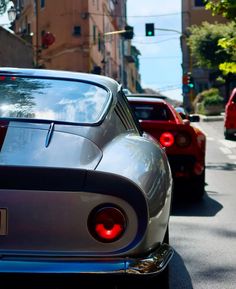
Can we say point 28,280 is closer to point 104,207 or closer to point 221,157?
point 104,207

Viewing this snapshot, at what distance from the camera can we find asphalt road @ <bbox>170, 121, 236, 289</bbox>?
4.71 meters

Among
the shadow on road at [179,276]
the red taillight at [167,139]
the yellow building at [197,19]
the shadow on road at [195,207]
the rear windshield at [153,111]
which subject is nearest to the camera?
the shadow on road at [179,276]

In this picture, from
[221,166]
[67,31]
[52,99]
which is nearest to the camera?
[52,99]

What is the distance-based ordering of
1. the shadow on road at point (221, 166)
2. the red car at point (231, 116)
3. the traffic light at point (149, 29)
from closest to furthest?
the shadow on road at point (221, 166) < the red car at point (231, 116) < the traffic light at point (149, 29)

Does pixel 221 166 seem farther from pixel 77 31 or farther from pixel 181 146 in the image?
pixel 77 31

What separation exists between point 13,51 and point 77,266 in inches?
1001

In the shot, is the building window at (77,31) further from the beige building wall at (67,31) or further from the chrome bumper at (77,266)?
the chrome bumper at (77,266)

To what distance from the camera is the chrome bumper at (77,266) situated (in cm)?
284

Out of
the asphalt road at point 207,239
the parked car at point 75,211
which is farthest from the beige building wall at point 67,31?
the parked car at point 75,211

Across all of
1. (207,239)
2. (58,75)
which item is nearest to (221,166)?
(207,239)

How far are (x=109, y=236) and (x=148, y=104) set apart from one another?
5.78 meters

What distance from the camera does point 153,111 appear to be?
8.66 m

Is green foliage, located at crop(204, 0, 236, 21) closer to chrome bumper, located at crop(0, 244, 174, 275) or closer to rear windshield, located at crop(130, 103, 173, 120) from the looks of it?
rear windshield, located at crop(130, 103, 173, 120)

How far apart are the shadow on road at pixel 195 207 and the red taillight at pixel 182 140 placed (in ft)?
2.56
